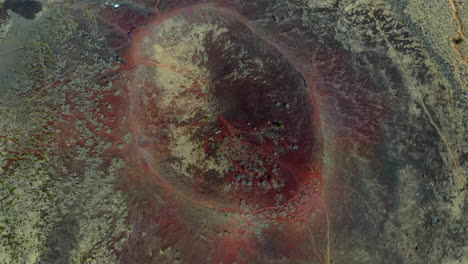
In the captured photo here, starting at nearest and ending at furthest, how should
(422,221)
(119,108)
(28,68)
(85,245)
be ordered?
(85,245) < (422,221) < (119,108) < (28,68)

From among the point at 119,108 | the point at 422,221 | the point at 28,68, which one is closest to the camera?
the point at 422,221

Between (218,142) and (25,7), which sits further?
(25,7)

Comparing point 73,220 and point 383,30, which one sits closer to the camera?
point 73,220

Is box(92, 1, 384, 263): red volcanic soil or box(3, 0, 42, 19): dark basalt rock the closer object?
box(92, 1, 384, 263): red volcanic soil

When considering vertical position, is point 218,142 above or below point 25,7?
below

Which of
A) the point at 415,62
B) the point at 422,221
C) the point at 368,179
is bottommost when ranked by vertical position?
the point at 422,221

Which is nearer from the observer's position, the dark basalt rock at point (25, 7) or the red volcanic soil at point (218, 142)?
the red volcanic soil at point (218, 142)

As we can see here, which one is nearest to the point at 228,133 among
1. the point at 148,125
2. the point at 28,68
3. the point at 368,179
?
the point at 148,125

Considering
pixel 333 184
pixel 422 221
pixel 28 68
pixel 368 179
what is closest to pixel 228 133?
pixel 333 184

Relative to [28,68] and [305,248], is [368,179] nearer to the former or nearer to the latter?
[305,248]

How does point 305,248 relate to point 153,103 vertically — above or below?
below
